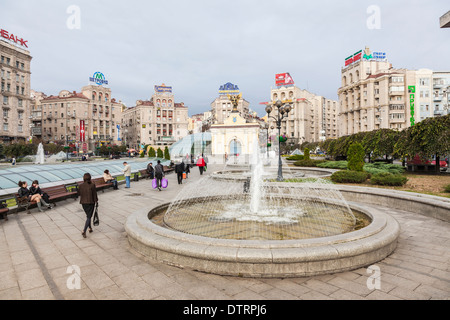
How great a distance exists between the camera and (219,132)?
190 feet

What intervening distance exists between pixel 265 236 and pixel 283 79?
99.7 metres

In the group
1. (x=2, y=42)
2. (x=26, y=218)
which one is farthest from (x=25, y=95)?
(x=26, y=218)

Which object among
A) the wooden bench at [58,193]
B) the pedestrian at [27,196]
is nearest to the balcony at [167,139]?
the wooden bench at [58,193]

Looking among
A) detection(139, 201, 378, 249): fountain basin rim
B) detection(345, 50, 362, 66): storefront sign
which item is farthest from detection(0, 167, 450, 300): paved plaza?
detection(345, 50, 362, 66): storefront sign

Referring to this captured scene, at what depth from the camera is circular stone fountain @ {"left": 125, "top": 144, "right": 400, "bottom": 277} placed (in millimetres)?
4375

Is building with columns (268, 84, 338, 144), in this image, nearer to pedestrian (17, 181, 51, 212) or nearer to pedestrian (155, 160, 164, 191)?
pedestrian (155, 160, 164, 191)

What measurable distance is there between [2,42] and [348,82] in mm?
82234

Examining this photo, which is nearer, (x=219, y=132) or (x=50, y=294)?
(x=50, y=294)

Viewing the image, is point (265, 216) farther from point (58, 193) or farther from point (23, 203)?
point (58, 193)

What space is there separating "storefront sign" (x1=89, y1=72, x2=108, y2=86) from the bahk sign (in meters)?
60.3

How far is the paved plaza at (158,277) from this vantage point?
12.7ft

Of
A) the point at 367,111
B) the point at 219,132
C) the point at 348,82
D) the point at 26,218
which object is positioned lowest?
the point at 26,218

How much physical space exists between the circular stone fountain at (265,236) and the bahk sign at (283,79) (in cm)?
9449
